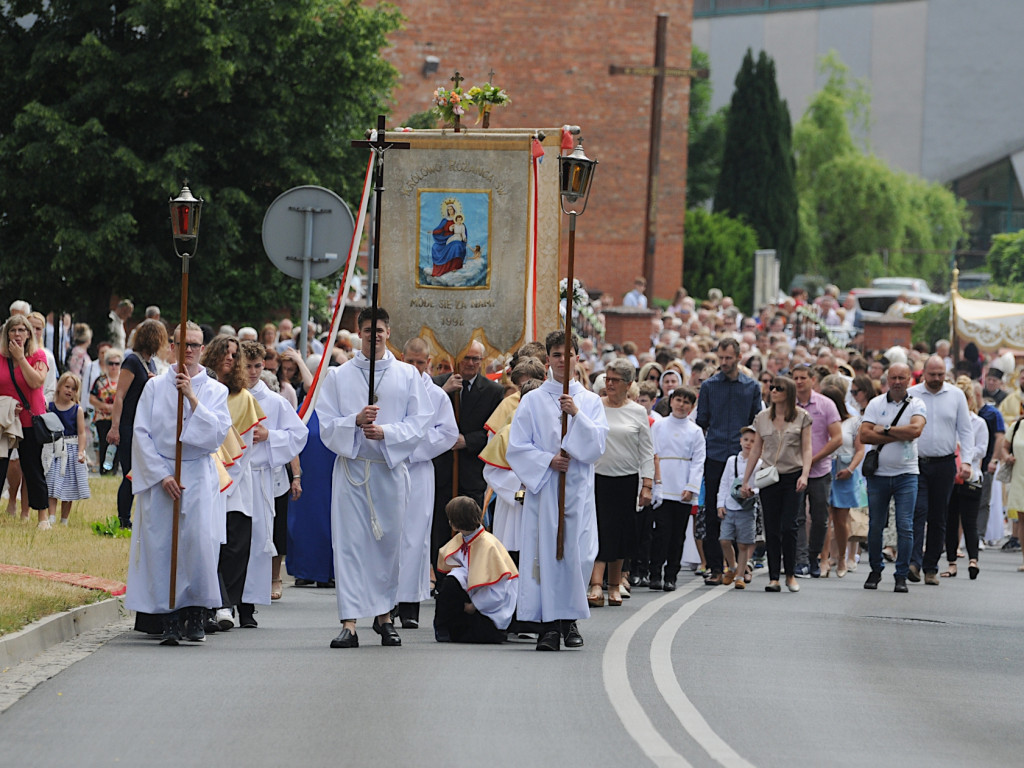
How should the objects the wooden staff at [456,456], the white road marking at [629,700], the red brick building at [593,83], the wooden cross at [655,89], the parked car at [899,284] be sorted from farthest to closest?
1. the parked car at [899,284]
2. the red brick building at [593,83]
3. the wooden cross at [655,89]
4. the wooden staff at [456,456]
5. the white road marking at [629,700]

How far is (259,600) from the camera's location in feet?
39.2

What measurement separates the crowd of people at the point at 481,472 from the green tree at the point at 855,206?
150 ft

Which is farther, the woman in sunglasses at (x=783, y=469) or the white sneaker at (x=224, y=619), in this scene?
the woman in sunglasses at (x=783, y=469)

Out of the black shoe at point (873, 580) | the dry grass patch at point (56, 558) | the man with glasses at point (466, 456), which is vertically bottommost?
the black shoe at point (873, 580)

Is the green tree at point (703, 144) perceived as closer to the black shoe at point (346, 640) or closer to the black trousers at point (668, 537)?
the black trousers at point (668, 537)

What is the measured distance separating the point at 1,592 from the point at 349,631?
2294mm

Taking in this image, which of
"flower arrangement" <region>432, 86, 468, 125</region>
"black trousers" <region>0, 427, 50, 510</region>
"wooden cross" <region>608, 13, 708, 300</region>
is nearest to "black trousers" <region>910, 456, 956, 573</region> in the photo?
"flower arrangement" <region>432, 86, 468, 125</region>

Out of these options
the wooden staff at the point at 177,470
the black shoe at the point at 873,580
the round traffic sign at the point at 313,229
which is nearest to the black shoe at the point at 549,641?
the wooden staff at the point at 177,470

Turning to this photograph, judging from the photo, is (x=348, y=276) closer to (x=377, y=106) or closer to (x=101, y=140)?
(x=101, y=140)

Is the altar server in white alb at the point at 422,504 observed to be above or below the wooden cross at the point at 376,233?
below

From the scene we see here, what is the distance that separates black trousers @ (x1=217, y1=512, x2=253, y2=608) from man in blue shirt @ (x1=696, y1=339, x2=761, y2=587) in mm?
5523

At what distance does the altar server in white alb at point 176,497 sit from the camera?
10.9 m

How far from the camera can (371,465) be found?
450 inches

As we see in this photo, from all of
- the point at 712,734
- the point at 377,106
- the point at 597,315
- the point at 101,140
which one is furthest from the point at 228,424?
the point at 597,315
